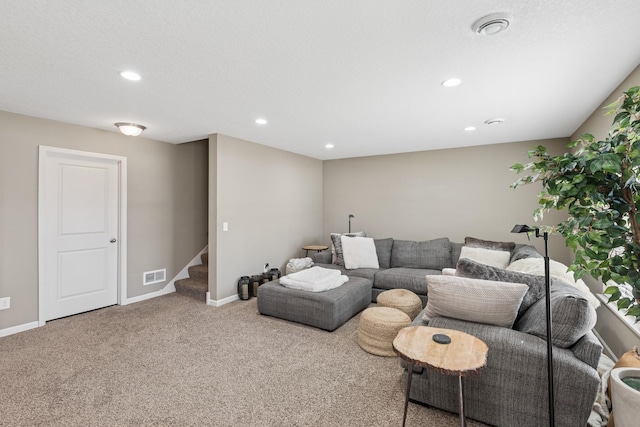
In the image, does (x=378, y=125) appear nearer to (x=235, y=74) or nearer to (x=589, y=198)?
(x=235, y=74)

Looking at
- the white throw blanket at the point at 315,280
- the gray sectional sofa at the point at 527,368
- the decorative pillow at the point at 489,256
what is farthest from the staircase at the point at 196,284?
the decorative pillow at the point at 489,256

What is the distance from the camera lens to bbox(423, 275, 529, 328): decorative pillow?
77.5 inches

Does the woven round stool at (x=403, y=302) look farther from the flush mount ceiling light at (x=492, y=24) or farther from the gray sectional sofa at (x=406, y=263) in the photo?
the flush mount ceiling light at (x=492, y=24)

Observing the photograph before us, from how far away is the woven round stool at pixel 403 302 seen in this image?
3.40 metres

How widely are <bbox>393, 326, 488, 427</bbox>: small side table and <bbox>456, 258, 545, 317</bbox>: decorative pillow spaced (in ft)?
1.66

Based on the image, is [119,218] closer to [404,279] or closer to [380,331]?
[380,331]

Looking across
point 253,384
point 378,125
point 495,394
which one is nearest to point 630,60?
point 378,125

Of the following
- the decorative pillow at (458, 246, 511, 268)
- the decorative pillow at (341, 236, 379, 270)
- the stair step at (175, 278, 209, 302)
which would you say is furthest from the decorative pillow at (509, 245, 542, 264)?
the stair step at (175, 278, 209, 302)

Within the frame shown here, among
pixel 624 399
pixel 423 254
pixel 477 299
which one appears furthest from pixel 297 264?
pixel 624 399

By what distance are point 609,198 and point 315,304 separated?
276 cm

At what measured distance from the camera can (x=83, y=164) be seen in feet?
12.8

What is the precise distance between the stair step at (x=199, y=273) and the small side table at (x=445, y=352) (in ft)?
12.6

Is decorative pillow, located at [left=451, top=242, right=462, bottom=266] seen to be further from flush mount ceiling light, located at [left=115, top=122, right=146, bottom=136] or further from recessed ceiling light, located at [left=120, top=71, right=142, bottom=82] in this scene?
flush mount ceiling light, located at [left=115, top=122, right=146, bottom=136]

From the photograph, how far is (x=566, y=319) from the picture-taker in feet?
5.85
